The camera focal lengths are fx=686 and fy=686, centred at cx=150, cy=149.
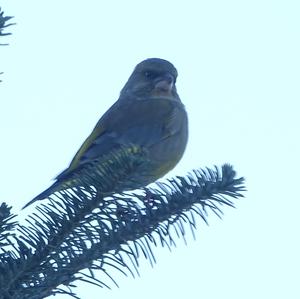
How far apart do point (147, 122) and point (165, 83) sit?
3.25 ft

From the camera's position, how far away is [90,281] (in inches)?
85.9

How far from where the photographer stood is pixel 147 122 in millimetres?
5016

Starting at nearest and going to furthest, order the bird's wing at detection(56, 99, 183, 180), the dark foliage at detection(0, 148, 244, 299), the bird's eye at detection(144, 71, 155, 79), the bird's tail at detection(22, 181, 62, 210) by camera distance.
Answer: the dark foliage at detection(0, 148, 244, 299)
the bird's tail at detection(22, 181, 62, 210)
the bird's wing at detection(56, 99, 183, 180)
the bird's eye at detection(144, 71, 155, 79)

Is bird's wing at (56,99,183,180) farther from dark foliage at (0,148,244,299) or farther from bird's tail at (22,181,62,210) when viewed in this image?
dark foliage at (0,148,244,299)

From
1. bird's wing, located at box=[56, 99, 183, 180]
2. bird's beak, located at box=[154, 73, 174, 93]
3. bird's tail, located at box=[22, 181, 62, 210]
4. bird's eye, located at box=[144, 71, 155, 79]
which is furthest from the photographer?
bird's eye, located at box=[144, 71, 155, 79]

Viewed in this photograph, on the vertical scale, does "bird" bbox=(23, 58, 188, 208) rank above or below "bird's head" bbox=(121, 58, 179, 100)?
below

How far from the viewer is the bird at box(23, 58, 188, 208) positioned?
13.5 feet

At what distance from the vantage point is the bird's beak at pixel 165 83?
591 centimetres

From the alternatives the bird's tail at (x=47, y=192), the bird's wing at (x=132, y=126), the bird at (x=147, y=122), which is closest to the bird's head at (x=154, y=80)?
the bird at (x=147, y=122)

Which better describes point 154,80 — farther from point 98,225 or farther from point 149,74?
point 98,225

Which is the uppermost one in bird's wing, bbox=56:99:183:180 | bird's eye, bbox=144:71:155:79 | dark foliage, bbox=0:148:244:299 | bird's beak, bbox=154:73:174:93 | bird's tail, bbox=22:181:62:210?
bird's eye, bbox=144:71:155:79

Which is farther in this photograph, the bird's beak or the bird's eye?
the bird's eye

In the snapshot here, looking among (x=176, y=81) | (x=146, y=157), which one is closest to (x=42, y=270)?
(x=146, y=157)

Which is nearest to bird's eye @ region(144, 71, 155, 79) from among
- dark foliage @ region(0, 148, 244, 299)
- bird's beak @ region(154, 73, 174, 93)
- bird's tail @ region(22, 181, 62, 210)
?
bird's beak @ region(154, 73, 174, 93)
